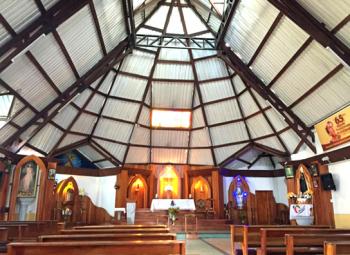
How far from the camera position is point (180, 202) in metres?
14.7

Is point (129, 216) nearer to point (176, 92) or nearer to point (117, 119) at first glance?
point (117, 119)

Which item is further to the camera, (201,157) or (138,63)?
(201,157)

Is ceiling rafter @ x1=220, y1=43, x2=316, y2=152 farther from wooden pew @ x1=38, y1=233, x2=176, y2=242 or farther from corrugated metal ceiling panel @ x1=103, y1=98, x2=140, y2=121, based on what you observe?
wooden pew @ x1=38, y1=233, x2=176, y2=242

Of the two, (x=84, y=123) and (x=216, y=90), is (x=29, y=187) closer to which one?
(x=84, y=123)

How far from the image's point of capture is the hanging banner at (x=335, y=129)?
382 inches

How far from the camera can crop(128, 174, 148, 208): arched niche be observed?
54.3ft

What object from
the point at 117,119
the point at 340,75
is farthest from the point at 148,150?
the point at 340,75

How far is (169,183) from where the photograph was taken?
17328 millimetres

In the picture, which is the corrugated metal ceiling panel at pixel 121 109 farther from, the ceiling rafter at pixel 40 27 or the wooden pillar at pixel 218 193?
the ceiling rafter at pixel 40 27

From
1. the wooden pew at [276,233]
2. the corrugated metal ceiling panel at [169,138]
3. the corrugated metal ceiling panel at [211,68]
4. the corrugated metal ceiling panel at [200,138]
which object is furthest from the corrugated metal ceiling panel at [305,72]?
the corrugated metal ceiling panel at [169,138]

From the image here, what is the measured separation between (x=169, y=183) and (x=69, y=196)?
221 inches

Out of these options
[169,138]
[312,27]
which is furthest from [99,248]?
[169,138]

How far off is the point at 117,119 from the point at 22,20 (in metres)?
7.82

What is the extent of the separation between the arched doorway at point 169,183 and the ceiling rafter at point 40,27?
1103cm
